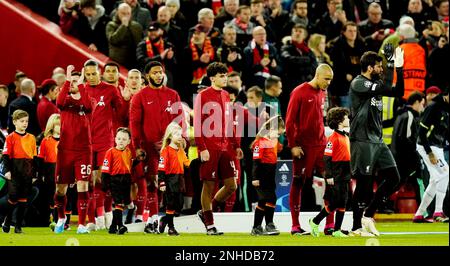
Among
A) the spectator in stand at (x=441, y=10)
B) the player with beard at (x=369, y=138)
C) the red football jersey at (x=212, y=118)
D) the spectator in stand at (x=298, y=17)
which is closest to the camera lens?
the player with beard at (x=369, y=138)

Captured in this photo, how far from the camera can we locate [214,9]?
70.1 ft

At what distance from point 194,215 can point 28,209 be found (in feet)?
9.09

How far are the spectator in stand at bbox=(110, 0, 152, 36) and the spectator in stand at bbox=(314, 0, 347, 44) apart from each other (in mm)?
3203

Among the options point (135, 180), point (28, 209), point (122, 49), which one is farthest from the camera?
point (122, 49)

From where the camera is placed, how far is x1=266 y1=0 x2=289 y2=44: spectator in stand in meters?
Result: 20.9

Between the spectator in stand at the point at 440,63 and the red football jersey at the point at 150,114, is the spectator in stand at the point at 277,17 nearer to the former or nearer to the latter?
the spectator in stand at the point at 440,63

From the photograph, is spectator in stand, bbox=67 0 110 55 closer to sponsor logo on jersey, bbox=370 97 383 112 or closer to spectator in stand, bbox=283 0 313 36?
spectator in stand, bbox=283 0 313 36

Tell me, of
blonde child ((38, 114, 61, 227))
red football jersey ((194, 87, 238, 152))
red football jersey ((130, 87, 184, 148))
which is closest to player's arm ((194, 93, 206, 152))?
red football jersey ((194, 87, 238, 152))

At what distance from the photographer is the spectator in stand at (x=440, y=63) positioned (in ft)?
65.6

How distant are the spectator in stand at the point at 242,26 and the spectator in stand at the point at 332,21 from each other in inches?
69.7

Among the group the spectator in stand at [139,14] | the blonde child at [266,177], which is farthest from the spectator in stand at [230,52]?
the blonde child at [266,177]

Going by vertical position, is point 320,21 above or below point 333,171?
above

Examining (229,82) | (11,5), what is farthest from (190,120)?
(11,5)
